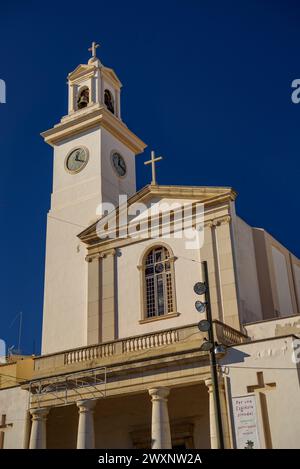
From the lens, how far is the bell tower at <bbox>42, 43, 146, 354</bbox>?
2728cm

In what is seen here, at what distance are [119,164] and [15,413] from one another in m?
14.0

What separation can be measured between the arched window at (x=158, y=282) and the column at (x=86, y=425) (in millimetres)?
4399

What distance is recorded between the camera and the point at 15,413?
23.2 m

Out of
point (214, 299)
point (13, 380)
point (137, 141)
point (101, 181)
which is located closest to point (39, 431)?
point (13, 380)

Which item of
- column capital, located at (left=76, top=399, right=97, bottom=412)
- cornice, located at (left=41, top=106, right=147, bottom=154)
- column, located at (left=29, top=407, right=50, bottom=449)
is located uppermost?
cornice, located at (left=41, top=106, right=147, bottom=154)

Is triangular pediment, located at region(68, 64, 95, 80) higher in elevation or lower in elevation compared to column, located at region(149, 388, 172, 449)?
higher

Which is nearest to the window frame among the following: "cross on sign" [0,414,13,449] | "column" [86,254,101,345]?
"column" [86,254,101,345]

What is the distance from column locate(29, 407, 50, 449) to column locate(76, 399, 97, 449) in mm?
1534

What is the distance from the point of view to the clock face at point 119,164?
1264 inches

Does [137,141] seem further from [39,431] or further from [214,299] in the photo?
[39,431]

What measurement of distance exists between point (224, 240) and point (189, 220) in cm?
187

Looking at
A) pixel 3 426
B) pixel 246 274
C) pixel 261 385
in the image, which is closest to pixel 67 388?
pixel 3 426

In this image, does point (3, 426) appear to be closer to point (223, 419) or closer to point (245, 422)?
point (223, 419)

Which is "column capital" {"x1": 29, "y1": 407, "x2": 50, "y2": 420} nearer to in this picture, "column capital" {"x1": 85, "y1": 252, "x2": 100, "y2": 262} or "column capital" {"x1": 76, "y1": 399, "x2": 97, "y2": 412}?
"column capital" {"x1": 76, "y1": 399, "x2": 97, "y2": 412}
